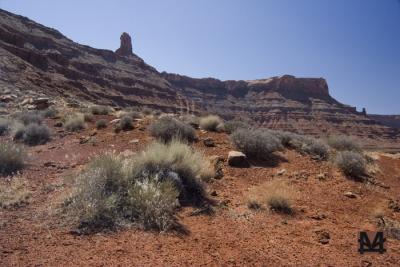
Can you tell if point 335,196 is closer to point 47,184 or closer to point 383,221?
point 383,221

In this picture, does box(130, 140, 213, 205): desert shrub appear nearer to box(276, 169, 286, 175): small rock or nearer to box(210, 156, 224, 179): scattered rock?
box(210, 156, 224, 179): scattered rock

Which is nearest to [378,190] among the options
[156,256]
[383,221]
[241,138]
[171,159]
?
Answer: [383,221]

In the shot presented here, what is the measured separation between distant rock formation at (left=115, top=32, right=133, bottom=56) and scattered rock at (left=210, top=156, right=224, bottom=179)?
87122 millimetres

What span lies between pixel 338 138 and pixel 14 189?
1211 centimetres

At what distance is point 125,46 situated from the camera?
9369 centimetres

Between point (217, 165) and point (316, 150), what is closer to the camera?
point (217, 165)

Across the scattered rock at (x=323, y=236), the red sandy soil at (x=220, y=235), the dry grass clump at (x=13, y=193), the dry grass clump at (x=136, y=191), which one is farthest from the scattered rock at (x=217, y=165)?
the dry grass clump at (x=13, y=193)

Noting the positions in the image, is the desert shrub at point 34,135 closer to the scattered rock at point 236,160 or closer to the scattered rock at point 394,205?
the scattered rock at point 236,160

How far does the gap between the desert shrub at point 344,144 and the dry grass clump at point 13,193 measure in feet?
37.4

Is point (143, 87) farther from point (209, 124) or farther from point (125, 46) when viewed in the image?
point (209, 124)

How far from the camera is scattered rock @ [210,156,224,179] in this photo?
842 cm

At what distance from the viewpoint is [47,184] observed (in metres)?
6.80

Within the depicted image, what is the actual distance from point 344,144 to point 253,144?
528cm

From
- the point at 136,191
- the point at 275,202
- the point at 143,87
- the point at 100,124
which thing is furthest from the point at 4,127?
the point at 143,87
